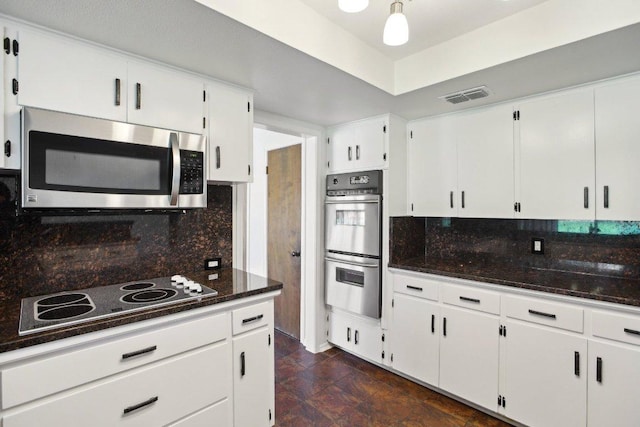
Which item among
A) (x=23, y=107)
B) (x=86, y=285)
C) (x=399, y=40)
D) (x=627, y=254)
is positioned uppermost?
(x=399, y=40)

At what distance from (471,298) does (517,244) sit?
73cm

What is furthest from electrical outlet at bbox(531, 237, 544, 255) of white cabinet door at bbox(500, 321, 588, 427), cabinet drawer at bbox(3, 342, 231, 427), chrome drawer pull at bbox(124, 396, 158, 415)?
chrome drawer pull at bbox(124, 396, 158, 415)

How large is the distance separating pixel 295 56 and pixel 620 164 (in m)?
2.11

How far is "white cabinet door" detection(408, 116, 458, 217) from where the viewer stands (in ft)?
8.96

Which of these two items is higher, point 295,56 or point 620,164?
point 295,56

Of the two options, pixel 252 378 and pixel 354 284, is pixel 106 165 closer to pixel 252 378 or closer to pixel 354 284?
pixel 252 378

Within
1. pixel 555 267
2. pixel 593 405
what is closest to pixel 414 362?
pixel 593 405

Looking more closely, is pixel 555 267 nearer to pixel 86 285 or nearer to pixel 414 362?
pixel 414 362

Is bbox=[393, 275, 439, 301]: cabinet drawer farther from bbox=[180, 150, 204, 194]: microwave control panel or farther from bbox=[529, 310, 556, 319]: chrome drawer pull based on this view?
bbox=[180, 150, 204, 194]: microwave control panel

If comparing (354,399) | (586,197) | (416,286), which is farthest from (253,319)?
(586,197)

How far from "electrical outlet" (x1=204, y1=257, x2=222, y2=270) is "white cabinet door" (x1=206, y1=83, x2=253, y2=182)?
648 millimetres

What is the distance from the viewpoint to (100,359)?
53.2 inches

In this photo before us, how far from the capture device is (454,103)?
98.7 inches

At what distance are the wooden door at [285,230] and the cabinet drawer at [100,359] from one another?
1.71 meters
